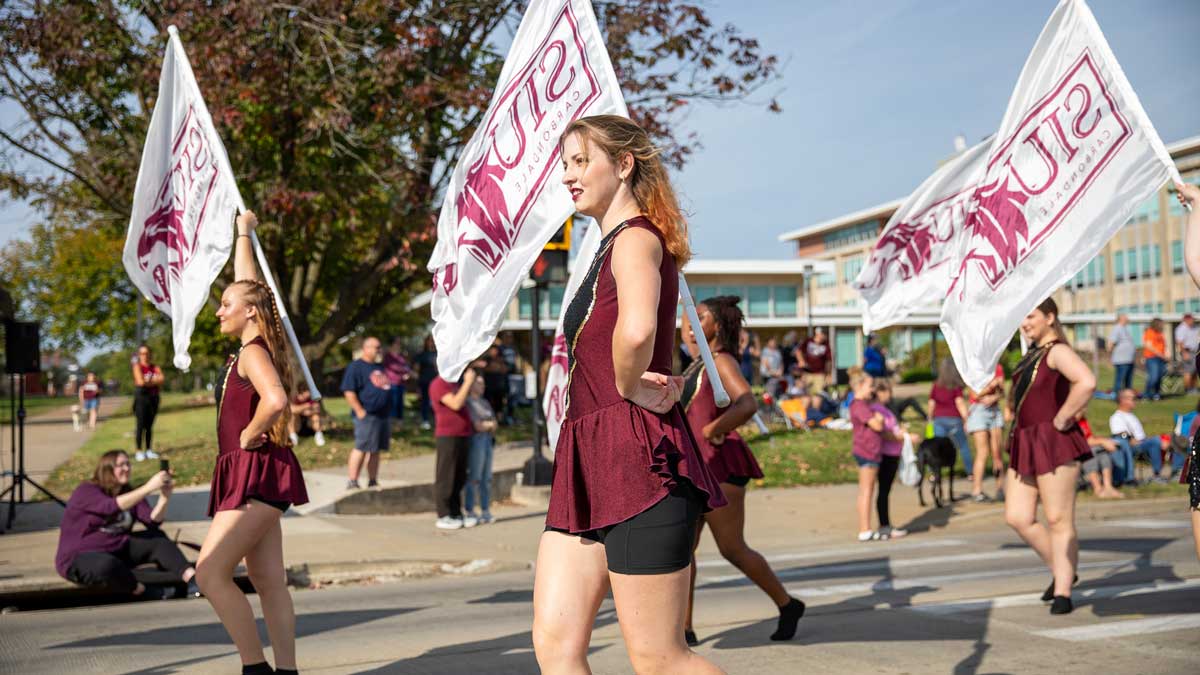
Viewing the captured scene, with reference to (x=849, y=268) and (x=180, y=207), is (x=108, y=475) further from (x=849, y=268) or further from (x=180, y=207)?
(x=849, y=268)

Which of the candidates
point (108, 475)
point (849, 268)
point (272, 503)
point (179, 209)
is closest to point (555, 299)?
point (849, 268)

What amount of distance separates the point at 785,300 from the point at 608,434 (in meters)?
57.2

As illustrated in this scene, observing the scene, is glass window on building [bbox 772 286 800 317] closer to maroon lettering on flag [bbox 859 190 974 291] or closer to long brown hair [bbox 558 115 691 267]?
maroon lettering on flag [bbox 859 190 974 291]

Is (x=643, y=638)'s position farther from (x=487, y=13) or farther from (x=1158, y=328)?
(x=1158, y=328)

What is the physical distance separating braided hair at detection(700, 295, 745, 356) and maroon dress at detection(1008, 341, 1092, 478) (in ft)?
6.52

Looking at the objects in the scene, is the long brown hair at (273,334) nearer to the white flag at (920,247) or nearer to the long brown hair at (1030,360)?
the long brown hair at (1030,360)

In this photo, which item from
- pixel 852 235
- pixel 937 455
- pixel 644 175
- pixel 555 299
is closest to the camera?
pixel 644 175

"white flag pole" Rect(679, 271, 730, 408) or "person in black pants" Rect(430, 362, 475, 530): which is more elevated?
"white flag pole" Rect(679, 271, 730, 408)

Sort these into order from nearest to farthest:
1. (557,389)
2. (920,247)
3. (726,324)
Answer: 1. (726,324)
2. (557,389)
3. (920,247)

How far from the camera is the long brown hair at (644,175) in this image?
3412 millimetres

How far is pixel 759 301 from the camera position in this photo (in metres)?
59.1

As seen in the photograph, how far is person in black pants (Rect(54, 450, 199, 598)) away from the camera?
324 inches

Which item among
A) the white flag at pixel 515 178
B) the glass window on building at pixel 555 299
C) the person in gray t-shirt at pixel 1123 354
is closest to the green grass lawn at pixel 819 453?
the person in gray t-shirt at pixel 1123 354

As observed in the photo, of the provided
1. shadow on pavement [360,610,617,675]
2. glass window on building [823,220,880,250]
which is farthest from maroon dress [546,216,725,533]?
glass window on building [823,220,880,250]
